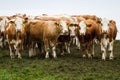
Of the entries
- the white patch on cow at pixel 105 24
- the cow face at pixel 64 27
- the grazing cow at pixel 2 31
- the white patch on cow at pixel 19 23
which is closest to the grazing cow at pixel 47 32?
the cow face at pixel 64 27

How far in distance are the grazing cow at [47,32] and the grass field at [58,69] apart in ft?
2.45

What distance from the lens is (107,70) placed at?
18.2m

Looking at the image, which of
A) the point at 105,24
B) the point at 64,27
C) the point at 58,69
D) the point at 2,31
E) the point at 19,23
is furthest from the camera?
the point at 2,31

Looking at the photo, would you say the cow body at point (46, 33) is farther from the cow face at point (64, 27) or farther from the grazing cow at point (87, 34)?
the grazing cow at point (87, 34)

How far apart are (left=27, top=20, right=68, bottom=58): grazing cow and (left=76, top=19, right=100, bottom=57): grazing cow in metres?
0.81

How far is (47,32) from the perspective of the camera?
2258 cm

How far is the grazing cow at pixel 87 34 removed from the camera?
22953 mm

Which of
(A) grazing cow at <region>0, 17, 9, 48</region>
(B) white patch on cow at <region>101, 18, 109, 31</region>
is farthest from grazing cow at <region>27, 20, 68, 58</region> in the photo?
(A) grazing cow at <region>0, 17, 9, 48</region>

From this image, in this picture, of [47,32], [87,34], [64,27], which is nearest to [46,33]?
[47,32]

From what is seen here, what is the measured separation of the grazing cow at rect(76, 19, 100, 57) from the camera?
2295 cm

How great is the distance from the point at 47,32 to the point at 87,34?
2051 millimetres

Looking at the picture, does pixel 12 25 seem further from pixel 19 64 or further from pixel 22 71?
pixel 22 71

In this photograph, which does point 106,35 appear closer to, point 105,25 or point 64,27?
point 105,25

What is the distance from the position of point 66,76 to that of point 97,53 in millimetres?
9303
